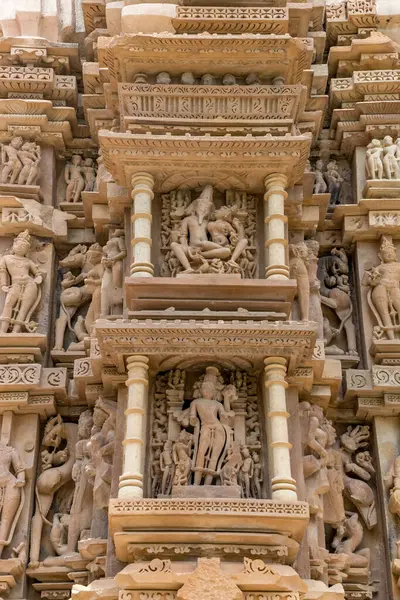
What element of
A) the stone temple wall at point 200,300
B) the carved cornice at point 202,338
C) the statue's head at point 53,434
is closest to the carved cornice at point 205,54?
the stone temple wall at point 200,300

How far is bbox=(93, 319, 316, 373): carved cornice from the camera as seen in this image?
28.2 feet

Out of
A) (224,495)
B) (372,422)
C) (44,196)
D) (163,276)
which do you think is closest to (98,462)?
(224,495)

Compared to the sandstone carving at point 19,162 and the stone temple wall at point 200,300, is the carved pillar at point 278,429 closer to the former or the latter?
the stone temple wall at point 200,300

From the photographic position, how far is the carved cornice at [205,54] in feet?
32.8

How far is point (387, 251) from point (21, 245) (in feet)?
11.6

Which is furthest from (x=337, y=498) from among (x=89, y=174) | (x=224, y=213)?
(x=89, y=174)

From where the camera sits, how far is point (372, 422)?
9.46 m

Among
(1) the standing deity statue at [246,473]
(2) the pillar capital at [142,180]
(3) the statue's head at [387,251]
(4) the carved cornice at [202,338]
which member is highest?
(2) the pillar capital at [142,180]

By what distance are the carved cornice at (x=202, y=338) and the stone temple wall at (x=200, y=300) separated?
0.06 feet

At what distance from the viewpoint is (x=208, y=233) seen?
9617 mm

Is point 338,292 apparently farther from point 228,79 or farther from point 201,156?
point 228,79

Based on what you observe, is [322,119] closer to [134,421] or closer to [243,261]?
[243,261]

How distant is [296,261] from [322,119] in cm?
206

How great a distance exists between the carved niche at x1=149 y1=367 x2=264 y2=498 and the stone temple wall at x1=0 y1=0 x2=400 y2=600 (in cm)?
2
